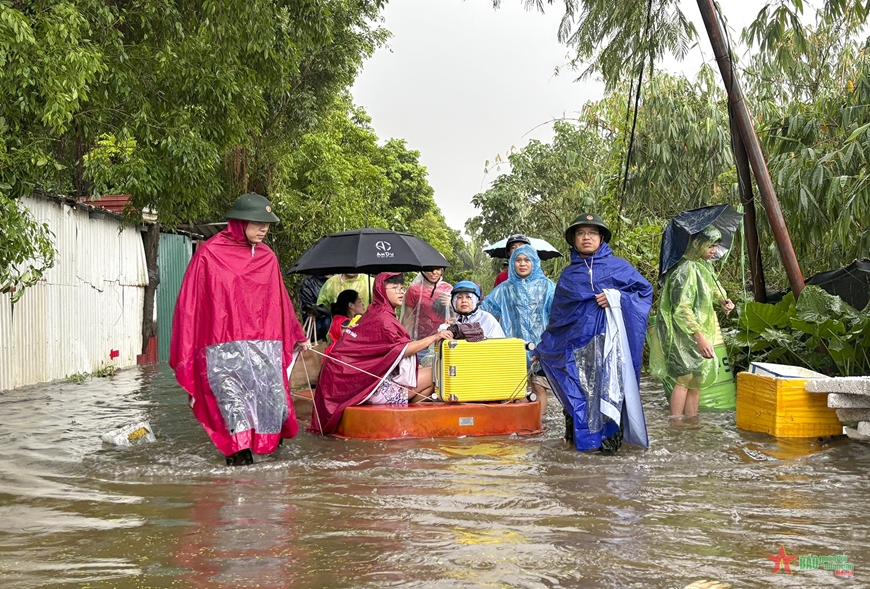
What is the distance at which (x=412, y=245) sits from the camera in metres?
9.33

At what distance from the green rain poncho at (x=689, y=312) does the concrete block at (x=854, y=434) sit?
1900mm

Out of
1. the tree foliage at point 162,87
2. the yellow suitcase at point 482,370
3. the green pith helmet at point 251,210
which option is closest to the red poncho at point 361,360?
the yellow suitcase at point 482,370

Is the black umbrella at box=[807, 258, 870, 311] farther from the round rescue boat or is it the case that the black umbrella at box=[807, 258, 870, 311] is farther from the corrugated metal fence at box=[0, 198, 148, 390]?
the corrugated metal fence at box=[0, 198, 148, 390]

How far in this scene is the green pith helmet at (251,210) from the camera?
22.8 feet

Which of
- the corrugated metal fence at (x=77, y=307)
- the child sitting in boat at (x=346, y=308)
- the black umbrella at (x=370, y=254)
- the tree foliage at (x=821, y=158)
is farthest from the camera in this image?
the corrugated metal fence at (x=77, y=307)

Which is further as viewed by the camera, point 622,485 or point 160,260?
point 160,260

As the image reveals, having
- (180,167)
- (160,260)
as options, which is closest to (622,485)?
(180,167)

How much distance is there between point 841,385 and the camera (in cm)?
683

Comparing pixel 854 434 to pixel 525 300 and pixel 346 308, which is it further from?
pixel 346 308

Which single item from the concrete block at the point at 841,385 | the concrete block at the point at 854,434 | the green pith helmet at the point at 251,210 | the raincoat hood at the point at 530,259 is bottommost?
the concrete block at the point at 854,434

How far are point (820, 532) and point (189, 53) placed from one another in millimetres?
8814

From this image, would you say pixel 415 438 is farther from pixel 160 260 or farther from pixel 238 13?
pixel 160 260

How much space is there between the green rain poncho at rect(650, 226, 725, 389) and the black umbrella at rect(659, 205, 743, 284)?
6 centimetres

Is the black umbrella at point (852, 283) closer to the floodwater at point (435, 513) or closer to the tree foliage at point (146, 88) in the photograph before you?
the floodwater at point (435, 513)
